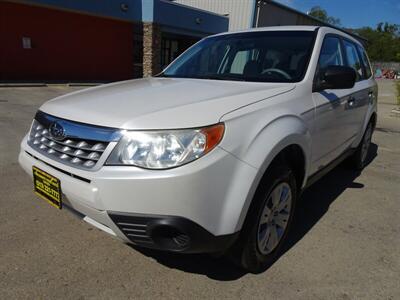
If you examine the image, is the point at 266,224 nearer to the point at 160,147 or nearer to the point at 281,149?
the point at 281,149

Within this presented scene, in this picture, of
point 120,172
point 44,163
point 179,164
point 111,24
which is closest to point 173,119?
point 179,164

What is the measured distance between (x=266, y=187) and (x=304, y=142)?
0.60m

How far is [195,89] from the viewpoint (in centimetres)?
243

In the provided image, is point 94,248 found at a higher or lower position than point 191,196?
lower

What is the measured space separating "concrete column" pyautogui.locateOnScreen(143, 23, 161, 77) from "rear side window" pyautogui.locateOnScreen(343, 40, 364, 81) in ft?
43.6

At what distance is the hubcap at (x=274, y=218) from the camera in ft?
7.34

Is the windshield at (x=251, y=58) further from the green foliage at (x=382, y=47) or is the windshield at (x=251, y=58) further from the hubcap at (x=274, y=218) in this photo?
the green foliage at (x=382, y=47)

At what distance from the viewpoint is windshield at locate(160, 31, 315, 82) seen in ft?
9.24

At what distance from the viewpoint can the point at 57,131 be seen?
6.88 ft

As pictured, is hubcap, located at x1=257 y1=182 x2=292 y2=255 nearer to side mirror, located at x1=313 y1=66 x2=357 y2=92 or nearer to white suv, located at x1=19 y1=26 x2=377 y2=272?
white suv, located at x1=19 y1=26 x2=377 y2=272

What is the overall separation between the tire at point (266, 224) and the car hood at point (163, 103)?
526 mm

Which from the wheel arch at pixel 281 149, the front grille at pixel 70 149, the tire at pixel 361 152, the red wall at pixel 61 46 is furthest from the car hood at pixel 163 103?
the red wall at pixel 61 46

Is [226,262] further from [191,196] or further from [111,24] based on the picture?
[111,24]

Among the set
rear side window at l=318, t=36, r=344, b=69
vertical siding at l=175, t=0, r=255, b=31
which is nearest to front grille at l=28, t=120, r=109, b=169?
rear side window at l=318, t=36, r=344, b=69
